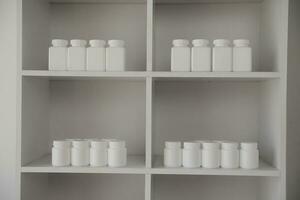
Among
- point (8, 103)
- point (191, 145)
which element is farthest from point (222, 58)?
point (8, 103)

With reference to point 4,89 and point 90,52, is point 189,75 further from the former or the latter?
point 4,89

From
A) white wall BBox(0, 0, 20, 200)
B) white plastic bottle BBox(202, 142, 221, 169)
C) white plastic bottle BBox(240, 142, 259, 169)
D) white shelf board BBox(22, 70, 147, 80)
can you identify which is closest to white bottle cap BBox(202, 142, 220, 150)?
white plastic bottle BBox(202, 142, 221, 169)

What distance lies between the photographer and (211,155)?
146 centimetres

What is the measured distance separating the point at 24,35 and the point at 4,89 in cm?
47

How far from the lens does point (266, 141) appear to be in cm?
164

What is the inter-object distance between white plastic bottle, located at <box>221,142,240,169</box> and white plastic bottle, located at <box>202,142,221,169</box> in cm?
2

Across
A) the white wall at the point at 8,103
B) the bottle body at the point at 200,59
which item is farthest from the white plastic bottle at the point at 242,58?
the white wall at the point at 8,103

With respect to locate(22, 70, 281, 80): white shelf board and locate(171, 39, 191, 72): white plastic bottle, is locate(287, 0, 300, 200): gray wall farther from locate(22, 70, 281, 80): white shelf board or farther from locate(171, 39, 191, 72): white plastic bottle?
locate(171, 39, 191, 72): white plastic bottle

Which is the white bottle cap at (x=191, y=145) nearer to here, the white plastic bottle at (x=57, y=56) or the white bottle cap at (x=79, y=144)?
the white bottle cap at (x=79, y=144)

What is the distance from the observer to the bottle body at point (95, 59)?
1480mm

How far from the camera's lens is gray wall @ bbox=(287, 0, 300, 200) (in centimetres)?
176

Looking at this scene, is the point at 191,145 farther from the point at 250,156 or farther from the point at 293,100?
the point at 293,100

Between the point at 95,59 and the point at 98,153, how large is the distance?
1.13 feet

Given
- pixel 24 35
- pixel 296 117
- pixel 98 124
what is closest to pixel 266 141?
pixel 296 117
